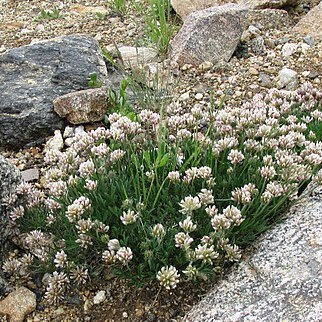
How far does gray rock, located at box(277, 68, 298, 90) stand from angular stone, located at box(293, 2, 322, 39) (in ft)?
3.32

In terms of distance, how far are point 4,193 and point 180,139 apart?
1.13 meters

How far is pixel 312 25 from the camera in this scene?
650 centimetres

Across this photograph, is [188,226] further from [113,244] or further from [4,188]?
[4,188]

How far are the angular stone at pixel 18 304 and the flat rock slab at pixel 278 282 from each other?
932 millimetres

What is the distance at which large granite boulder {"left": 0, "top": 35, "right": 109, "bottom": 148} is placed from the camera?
4.95 meters

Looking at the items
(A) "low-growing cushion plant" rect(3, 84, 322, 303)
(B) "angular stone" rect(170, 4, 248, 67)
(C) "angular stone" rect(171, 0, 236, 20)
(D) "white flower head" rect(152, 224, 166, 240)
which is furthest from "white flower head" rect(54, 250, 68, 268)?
(C) "angular stone" rect(171, 0, 236, 20)

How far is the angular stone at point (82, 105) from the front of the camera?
4938mm

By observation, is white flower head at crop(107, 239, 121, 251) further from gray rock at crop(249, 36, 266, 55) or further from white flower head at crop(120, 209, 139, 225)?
gray rock at crop(249, 36, 266, 55)

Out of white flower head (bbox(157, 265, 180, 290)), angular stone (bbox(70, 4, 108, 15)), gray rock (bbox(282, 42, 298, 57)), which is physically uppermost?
white flower head (bbox(157, 265, 180, 290))

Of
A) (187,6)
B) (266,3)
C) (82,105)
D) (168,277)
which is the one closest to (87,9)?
(187,6)

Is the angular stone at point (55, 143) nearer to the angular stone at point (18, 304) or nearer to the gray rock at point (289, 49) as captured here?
the angular stone at point (18, 304)

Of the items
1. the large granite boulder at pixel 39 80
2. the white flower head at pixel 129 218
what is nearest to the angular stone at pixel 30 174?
the large granite boulder at pixel 39 80

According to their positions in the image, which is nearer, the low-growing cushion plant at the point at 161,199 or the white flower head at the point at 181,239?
the white flower head at the point at 181,239

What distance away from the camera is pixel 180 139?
3680 millimetres
